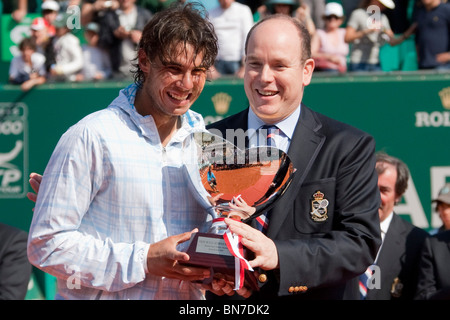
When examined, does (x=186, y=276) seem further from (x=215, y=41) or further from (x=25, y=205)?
Result: (x=25, y=205)

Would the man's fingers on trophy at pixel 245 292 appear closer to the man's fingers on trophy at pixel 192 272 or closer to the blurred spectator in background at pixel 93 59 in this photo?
the man's fingers on trophy at pixel 192 272

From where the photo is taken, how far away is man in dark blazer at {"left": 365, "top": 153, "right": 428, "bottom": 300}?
468 cm

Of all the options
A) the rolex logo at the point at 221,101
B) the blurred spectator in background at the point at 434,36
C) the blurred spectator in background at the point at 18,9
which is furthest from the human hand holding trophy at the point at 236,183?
the blurred spectator in background at the point at 18,9

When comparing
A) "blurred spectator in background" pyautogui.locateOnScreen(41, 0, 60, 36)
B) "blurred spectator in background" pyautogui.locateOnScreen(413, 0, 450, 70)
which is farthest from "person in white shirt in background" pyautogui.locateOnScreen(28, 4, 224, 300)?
"blurred spectator in background" pyautogui.locateOnScreen(41, 0, 60, 36)

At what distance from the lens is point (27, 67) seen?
7.91m

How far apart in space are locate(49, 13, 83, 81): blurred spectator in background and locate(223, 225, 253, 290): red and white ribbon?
5.58 metres

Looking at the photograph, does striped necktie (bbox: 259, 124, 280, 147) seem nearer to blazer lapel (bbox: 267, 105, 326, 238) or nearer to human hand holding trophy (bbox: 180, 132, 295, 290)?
blazer lapel (bbox: 267, 105, 326, 238)

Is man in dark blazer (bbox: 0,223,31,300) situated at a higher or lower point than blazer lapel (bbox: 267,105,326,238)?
lower

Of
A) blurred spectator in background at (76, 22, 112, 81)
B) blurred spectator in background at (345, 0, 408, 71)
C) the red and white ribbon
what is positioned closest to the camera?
the red and white ribbon

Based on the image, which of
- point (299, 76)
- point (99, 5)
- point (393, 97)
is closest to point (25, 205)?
point (99, 5)

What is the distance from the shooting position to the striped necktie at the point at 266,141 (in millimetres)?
2990

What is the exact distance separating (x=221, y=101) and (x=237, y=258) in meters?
4.75

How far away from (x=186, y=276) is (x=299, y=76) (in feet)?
3.35

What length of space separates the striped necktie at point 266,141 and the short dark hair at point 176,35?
508 millimetres
